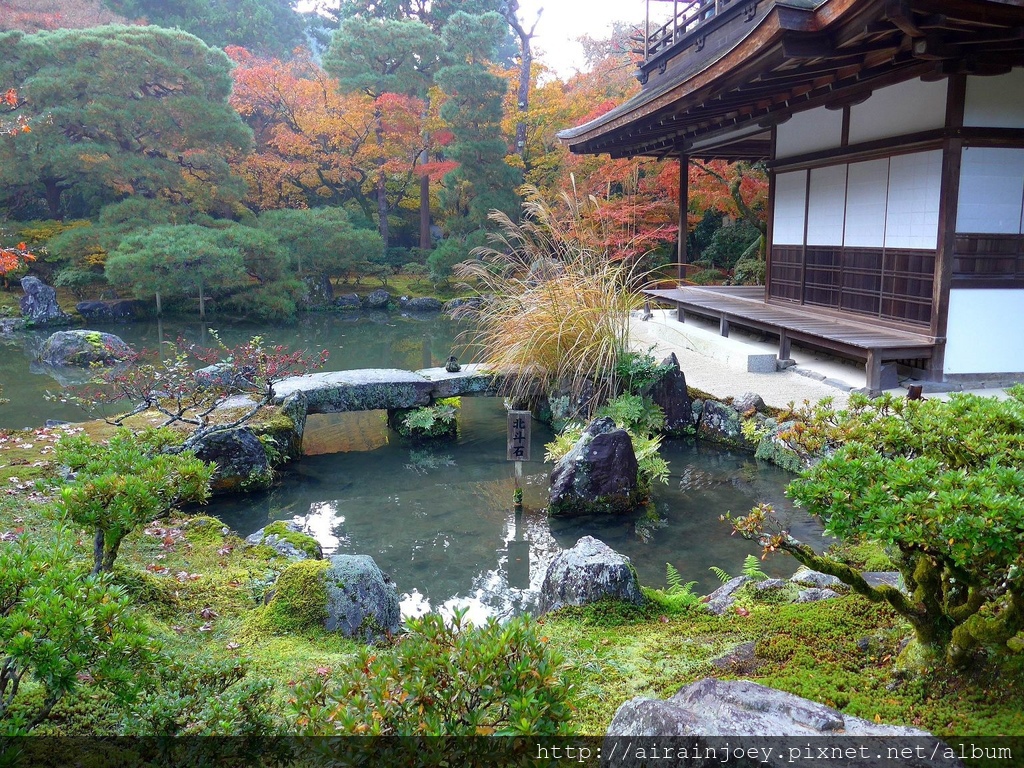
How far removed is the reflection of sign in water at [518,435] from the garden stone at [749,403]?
2.20 m

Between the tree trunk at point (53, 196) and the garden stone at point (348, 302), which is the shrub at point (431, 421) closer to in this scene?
the garden stone at point (348, 302)

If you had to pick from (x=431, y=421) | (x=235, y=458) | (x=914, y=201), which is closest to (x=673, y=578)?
(x=235, y=458)

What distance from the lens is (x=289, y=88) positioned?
723 inches

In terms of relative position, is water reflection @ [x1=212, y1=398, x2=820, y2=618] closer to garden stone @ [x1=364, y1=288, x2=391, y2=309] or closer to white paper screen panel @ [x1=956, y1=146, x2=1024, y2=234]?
white paper screen panel @ [x1=956, y1=146, x2=1024, y2=234]

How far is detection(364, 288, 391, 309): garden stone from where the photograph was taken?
18.1m

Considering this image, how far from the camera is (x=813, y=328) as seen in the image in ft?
23.5

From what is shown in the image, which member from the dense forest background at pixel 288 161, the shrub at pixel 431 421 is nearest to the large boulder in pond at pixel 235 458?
the shrub at pixel 431 421

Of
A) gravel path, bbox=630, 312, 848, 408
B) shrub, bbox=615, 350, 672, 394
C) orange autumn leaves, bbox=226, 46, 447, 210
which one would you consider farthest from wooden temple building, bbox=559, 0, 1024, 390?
orange autumn leaves, bbox=226, 46, 447, 210

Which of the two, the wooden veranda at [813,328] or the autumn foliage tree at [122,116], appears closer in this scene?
the wooden veranda at [813,328]

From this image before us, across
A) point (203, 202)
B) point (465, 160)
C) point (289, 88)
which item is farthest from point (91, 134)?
point (465, 160)

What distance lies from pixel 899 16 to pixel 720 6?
6785 mm

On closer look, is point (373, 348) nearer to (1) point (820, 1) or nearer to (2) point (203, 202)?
(2) point (203, 202)

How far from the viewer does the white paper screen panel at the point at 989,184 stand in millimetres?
6075

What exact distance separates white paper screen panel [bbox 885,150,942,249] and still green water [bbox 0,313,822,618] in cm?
253
